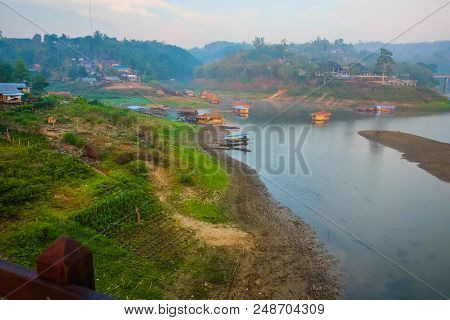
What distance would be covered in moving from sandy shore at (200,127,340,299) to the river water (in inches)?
25.6

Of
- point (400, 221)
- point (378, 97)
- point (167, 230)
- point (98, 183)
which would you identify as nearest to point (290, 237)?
point (167, 230)

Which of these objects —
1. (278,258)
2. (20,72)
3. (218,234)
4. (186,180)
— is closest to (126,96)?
(20,72)

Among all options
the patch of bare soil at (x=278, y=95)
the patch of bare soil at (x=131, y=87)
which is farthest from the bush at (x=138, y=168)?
the patch of bare soil at (x=278, y=95)

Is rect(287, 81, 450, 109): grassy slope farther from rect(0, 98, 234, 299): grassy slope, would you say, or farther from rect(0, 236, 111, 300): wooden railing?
rect(0, 236, 111, 300): wooden railing

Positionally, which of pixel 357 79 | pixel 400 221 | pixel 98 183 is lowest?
pixel 400 221

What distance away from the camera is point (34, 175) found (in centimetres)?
1803

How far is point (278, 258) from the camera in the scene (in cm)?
1449

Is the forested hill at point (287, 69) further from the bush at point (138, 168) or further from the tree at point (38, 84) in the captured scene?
the bush at point (138, 168)

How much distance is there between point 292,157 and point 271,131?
13.4m

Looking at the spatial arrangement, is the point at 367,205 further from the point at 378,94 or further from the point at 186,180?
the point at 378,94

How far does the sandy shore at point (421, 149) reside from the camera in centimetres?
2942

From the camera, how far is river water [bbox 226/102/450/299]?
14.0 meters

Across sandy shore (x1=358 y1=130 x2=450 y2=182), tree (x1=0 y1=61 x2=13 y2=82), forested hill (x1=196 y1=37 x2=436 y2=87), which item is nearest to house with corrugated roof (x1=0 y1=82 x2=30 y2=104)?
tree (x1=0 y1=61 x2=13 y2=82)

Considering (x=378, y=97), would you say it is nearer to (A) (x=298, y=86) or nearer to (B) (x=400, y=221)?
(A) (x=298, y=86)
